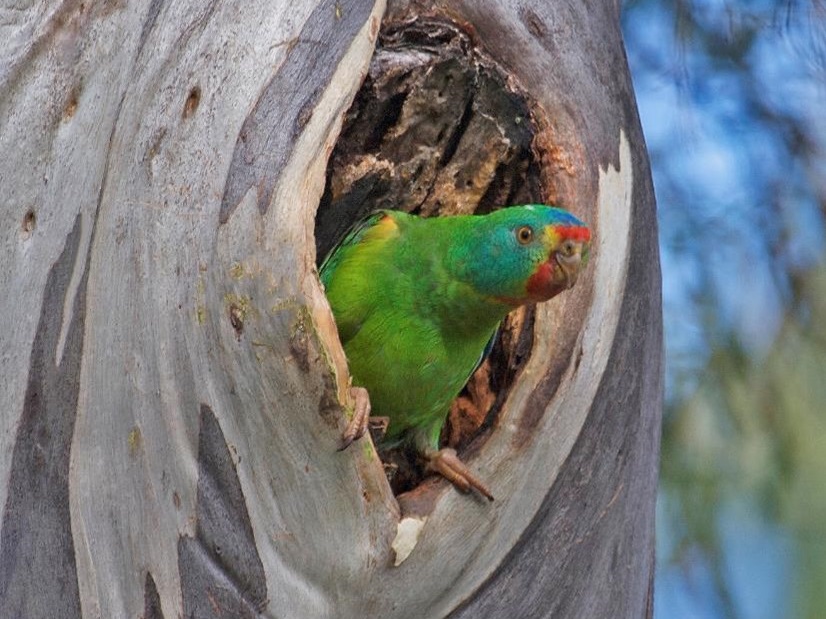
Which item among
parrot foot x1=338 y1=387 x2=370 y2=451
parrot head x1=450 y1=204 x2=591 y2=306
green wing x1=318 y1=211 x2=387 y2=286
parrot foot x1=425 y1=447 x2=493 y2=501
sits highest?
parrot foot x1=338 y1=387 x2=370 y2=451

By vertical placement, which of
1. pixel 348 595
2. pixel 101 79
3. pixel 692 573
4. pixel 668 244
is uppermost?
pixel 101 79

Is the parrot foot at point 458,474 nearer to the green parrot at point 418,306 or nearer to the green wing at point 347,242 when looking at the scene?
the green parrot at point 418,306

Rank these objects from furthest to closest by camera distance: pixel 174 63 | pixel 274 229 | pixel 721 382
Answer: pixel 721 382
pixel 174 63
pixel 274 229

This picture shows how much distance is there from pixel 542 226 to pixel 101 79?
88cm

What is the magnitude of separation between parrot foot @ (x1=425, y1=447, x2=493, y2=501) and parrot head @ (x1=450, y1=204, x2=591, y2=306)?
357 mm

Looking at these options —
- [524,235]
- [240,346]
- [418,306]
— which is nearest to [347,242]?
[418,306]

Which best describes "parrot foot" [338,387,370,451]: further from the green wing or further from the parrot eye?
the green wing

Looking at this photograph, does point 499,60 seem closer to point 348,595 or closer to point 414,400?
point 414,400

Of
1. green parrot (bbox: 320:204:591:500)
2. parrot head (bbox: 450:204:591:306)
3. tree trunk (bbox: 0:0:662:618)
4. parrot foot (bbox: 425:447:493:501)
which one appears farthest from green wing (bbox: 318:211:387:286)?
parrot foot (bbox: 425:447:493:501)

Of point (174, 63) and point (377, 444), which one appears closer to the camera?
point (174, 63)

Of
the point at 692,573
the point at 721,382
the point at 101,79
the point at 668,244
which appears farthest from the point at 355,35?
the point at 692,573

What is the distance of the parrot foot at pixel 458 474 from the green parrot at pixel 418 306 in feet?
0.33

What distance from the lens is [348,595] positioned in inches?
75.5

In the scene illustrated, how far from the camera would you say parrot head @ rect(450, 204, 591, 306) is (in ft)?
6.65
